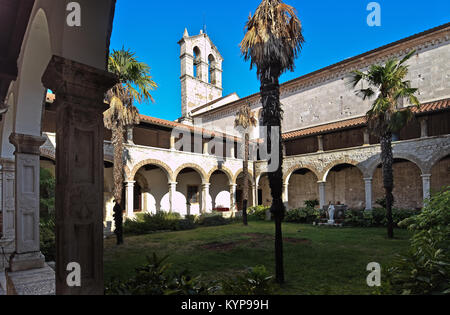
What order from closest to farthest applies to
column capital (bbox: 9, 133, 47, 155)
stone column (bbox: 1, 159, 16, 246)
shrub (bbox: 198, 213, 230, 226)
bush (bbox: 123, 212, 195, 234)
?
1. column capital (bbox: 9, 133, 47, 155)
2. stone column (bbox: 1, 159, 16, 246)
3. bush (bbox: 123, 212, 195, 234)
4. shrub (bbox: 198, 213, 230, 226)

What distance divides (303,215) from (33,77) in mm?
17213

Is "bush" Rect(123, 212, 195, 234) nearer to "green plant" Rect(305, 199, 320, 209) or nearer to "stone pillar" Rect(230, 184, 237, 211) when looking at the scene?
"stone pillar" Rect(230, 184, 237, 211)

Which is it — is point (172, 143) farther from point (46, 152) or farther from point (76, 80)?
point (76, 80)

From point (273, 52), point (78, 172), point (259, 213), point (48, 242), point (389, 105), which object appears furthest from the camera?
point (259, 213)

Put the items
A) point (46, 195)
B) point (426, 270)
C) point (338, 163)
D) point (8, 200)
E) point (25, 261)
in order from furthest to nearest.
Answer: point (338, 163) → point (46, 195) → point (8, 200) → point (25, 261) → point (426, 270)

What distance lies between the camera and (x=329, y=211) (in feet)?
55.9

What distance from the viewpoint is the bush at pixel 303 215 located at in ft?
60.4

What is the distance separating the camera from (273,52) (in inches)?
275

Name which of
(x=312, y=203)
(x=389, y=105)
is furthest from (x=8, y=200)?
(x=312, y=203)

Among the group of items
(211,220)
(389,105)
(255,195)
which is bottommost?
(211,220)

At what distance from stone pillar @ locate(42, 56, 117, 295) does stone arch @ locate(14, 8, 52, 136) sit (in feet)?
5.54

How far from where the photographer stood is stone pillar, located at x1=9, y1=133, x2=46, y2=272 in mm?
5570

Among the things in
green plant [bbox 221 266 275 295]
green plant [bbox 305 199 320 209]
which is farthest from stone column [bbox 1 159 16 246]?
green plant [bbox 305 199 320 209]
